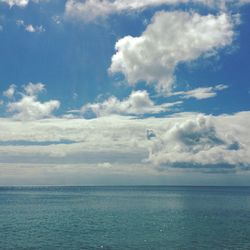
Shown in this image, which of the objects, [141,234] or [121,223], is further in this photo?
[121,223]

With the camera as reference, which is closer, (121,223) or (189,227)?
(189,227)

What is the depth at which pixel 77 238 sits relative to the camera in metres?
66.6

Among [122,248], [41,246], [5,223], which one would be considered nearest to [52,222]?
[5,223]

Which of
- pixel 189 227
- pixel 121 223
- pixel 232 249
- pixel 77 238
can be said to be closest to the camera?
pixel 232 249

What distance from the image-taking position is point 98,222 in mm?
89562

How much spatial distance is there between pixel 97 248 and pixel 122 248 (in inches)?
159

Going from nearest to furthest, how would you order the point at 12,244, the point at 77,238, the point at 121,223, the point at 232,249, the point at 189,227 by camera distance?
the point at 232,249 → the point at 12,244 → the point at 77,238 → the point at 189,227 → the point at 121,223

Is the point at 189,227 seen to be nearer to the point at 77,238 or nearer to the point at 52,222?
the point at 77,238

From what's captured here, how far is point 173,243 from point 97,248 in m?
13.5

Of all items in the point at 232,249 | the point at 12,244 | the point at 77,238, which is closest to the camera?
the point at 232,249

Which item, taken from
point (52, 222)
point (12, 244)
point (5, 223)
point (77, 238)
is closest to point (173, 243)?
point (77, 238)

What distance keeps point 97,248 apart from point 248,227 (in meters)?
40.3

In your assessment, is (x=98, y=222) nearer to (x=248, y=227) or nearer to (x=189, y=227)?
(x=189, y=227)

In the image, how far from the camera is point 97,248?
57719 millimetres
